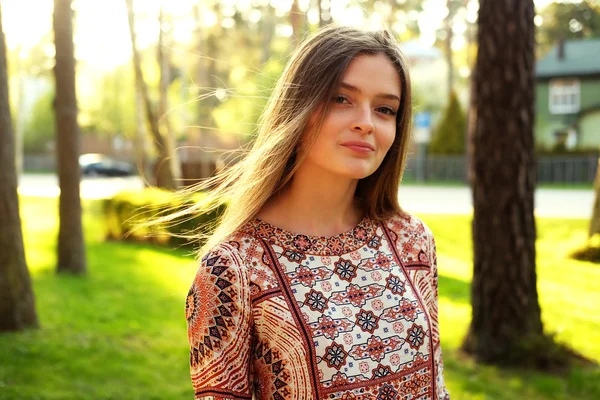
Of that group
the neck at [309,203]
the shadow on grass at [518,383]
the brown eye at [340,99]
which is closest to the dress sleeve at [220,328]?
the neck at [309,203]

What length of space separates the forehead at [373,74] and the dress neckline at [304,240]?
0.42 m

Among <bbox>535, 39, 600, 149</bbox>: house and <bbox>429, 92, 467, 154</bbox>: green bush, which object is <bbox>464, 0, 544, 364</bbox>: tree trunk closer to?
<bbox>429, 92, 467, 154</bbox>: green bush

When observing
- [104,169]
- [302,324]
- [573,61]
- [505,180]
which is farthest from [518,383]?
[104,169]

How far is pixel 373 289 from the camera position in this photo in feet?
6.15

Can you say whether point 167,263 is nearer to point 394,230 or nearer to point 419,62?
point 394,230

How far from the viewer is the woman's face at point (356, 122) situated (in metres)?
1.86

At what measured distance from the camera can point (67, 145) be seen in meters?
8.71

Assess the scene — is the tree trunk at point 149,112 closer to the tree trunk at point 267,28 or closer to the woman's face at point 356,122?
the woman's face at point 356,122

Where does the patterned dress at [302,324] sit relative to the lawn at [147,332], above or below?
above

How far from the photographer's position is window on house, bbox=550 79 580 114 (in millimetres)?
38719

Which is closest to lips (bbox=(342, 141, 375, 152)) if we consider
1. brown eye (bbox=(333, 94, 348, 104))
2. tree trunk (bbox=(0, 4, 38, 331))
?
brown eye (bbox=(333, 94, 348, 104))

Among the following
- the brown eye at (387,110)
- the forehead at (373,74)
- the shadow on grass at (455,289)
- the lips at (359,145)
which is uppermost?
the forehead at (373,74)

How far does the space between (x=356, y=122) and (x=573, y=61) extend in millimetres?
40310

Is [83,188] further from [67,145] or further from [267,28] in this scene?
[67,145]
